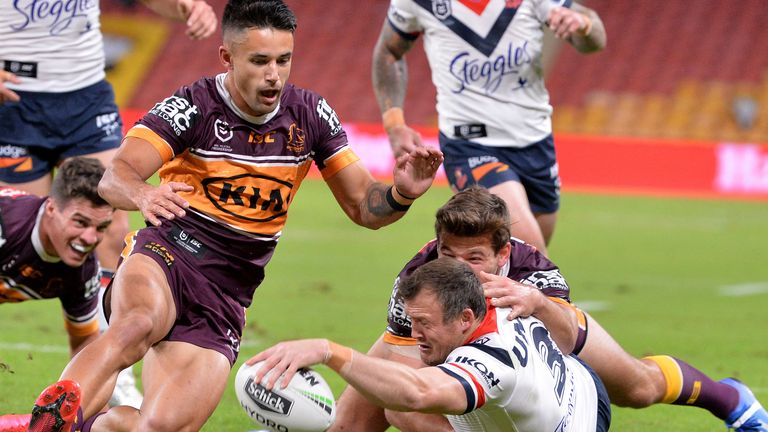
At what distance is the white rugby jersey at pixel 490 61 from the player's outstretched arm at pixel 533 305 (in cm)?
228

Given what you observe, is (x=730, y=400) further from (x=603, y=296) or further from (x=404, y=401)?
(x=603, y=296)

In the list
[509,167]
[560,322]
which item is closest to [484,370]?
[560,322]

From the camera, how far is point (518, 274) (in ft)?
19.5

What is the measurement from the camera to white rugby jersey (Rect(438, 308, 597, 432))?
4.68 metres

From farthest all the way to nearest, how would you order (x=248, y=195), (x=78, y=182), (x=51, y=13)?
(x=51, y=13), (x=78, y=182), (x=248, y=195)

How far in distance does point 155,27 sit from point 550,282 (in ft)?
87.9

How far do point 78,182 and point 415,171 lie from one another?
1882 millimetres

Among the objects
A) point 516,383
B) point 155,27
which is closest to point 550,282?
point 516,383

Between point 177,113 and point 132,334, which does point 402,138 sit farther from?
point 132,334

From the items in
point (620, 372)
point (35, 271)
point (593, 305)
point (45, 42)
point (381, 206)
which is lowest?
point (593, 305)

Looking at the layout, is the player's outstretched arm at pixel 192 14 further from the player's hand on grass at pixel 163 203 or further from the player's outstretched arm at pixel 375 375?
the player's outstretched arm at pixel 375 375

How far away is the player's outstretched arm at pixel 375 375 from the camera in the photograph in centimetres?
422

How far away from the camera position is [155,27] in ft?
103

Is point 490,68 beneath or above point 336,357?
beneath
